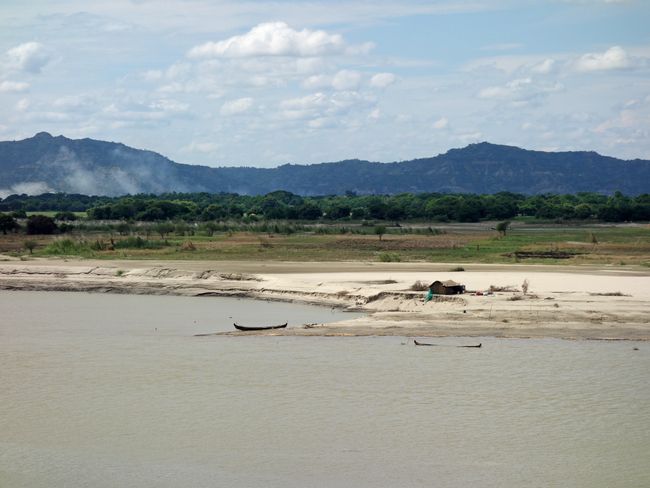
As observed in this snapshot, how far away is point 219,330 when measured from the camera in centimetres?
2953

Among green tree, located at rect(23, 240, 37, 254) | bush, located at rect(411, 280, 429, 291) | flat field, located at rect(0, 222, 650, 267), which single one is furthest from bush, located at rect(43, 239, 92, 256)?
bush, located at rect(411, 280, 429, 291)

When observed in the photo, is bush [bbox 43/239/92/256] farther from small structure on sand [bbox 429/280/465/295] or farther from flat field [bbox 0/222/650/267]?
small structure on sand [bbox 429/280/465/295]

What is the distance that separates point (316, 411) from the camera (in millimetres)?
19922

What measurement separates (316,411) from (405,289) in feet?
47.2

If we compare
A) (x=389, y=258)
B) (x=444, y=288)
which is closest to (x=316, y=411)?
(x=444, y=288)

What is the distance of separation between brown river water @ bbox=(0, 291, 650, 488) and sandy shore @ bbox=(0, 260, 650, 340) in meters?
1.37

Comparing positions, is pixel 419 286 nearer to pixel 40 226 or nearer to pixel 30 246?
pixel 30 246

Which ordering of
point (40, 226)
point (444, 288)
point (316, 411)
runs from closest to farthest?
point (316, 411) < point (444, 288) < point (40, 226)

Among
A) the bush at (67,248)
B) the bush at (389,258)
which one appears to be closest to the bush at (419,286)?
the bush at (389,258)

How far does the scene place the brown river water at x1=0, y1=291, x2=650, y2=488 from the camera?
1623 centimetres

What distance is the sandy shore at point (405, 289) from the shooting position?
2761 centimetres

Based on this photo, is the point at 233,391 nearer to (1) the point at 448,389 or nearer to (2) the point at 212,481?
(1) the point at 448,389

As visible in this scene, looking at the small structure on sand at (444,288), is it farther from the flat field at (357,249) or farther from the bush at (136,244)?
the bush at (136,244)

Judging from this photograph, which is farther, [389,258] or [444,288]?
[389,258]
